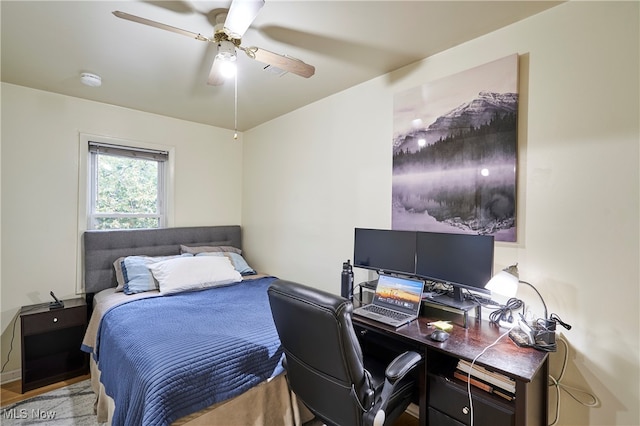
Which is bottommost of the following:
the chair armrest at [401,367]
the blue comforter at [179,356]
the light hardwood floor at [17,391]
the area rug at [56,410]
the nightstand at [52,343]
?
the light hardwood floor at [17,391]

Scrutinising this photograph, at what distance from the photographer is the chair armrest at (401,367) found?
1.34 meters

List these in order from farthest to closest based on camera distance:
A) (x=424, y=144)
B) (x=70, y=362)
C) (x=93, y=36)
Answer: (x=70, y=362) → (x=424, y=144) → (x=93, y=36)

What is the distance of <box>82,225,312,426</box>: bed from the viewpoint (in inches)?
58.9

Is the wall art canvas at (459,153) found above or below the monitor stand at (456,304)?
above

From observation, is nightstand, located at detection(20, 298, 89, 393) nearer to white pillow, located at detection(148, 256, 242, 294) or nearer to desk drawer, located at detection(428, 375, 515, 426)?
white pillow, located at detection(148, 256, 242, 294)

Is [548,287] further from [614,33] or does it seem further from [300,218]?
[300,218]

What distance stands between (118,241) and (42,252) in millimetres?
584

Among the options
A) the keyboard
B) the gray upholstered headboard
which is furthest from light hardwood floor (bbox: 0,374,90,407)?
the keyboard

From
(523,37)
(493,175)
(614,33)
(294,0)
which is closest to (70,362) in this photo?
(294,0)

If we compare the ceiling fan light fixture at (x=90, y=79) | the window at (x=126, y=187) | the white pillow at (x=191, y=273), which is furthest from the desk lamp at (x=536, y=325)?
the window at (x=126, y=187)

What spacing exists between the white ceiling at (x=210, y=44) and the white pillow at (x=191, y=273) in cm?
157

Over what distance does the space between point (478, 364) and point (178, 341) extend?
157 cm

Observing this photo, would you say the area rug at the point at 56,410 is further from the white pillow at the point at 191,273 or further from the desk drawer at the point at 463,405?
the desk drawer at the point at 463,405

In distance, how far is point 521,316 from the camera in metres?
1.60
